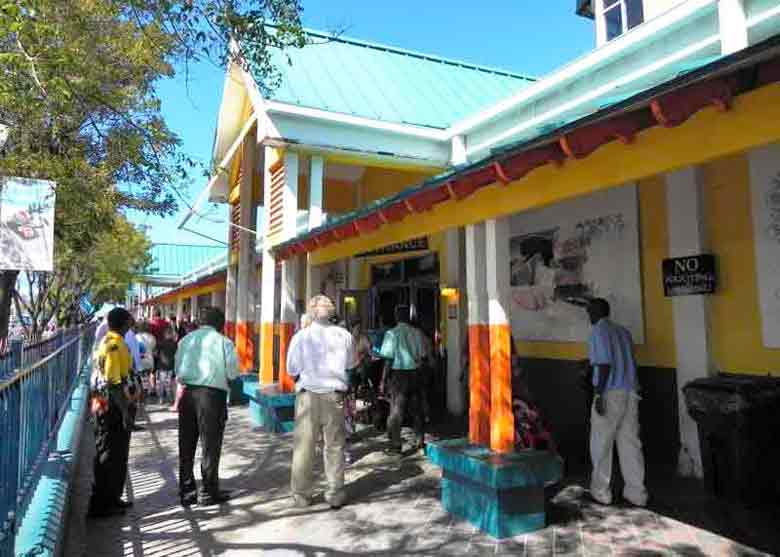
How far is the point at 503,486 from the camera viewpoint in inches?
155

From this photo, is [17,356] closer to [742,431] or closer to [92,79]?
Answer: [92,79]

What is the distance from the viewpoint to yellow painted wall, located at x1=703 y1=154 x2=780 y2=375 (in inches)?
198

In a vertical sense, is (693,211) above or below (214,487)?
above

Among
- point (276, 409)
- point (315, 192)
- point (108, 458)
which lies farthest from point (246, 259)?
point (108, 458)

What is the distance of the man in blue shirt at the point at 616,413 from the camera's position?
15.1 feet

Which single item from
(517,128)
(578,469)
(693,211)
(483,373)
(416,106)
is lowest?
(578,469)

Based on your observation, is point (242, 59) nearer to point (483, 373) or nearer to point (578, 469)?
point (483, 373)

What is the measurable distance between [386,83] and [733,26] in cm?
651

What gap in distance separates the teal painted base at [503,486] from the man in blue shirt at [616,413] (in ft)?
2.32

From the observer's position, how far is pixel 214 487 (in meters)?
5.00

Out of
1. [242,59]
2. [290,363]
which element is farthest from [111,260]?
[290,363]

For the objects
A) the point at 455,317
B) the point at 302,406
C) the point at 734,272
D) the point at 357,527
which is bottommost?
the point at 357,527

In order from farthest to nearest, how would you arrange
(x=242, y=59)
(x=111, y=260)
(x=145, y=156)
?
(x=111, y=260)
(x=145, y=156)
(x=242, y=59)

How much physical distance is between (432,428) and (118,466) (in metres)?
4.27
